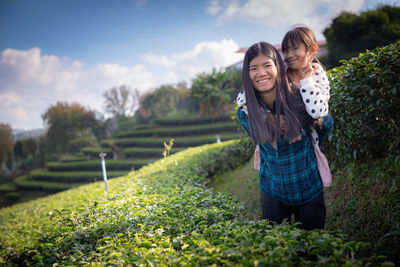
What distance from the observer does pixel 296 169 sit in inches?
55.3

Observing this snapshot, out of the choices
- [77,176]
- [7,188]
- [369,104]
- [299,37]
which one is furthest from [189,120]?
[299,37]

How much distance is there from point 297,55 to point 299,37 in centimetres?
13

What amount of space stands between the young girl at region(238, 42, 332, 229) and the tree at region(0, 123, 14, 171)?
3710 centimetres

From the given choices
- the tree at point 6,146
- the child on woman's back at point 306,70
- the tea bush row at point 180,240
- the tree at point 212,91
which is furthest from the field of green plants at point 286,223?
the tree at point 6,146

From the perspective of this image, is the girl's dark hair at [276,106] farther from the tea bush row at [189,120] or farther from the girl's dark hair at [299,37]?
the tea bush row at [189,120]

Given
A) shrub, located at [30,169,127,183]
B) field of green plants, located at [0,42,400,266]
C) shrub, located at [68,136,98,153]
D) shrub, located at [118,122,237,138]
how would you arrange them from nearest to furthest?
1. field of green plants, located at [0,42,400,266]
2. shrub, located at [30,169,127,183]
3. shrub, located at [118,122,237,138]
4. shrub, located at [68,136,98,153]

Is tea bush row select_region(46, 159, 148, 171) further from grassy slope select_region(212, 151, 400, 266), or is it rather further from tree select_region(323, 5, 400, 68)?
grassy slope select_region(212, 151, 400, 266)

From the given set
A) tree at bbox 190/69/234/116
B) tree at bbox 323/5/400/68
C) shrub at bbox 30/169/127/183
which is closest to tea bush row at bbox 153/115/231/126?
tree at bbox 190/69/234/116

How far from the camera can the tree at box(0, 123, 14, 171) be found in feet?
95.0

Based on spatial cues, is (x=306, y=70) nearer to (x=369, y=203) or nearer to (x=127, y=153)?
(x=369, y=203)

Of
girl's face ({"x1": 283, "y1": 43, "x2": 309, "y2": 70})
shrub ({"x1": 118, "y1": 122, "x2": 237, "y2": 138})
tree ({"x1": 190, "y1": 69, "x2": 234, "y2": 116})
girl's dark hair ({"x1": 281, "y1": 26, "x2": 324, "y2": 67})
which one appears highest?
tree ({"x1": 190, "y1": 69, "x2": 234, "y2": 116})

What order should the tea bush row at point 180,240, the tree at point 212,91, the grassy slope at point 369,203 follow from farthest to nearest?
the tree at point 212,91
the grassy slope at point 369,203
the tea bush row at point 180,240

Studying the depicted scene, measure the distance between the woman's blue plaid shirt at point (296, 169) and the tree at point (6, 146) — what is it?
37138 mm

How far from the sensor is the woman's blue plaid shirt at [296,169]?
141 cm
